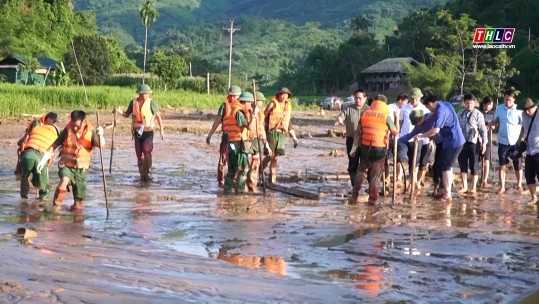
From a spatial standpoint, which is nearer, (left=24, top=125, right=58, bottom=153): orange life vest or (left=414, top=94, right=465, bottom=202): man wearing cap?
(left=24, top=125, right=58, bottom=153): orange life vest

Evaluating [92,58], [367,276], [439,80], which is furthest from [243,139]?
[92,58]

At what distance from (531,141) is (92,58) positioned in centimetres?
6498

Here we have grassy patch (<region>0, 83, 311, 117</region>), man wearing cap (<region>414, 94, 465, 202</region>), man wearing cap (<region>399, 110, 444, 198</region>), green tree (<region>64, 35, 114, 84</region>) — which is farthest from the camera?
green tree (<region>64, 35, 114, 84</region>)

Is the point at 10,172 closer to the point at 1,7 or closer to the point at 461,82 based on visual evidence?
the point at 461,82

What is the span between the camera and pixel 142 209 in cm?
1304

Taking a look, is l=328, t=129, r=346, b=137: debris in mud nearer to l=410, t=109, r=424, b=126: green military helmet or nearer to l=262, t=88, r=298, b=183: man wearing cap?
l=262, t=88, r=298, b=183: man wearing cap

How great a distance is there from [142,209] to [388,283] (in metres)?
5.51

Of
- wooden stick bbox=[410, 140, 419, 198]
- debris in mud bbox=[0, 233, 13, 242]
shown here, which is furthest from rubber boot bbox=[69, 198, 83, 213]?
wooden stick bbox=[410, 140, 419, 198]

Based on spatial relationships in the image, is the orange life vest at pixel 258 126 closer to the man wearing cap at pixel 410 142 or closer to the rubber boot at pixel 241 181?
the rubber boot at pixel 241 181

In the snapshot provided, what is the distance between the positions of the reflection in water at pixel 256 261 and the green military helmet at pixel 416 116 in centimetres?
612

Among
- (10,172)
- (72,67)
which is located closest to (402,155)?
(10,172)

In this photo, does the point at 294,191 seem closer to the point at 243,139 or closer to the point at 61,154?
the point at 243,139

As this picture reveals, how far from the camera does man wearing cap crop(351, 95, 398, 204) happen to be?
535 inches

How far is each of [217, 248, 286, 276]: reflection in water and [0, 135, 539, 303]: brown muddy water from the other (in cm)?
1
